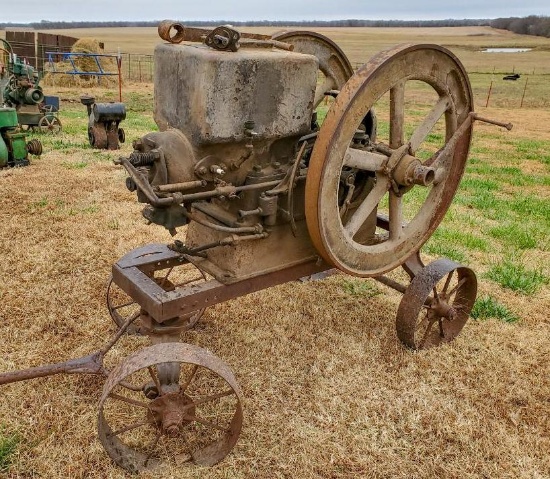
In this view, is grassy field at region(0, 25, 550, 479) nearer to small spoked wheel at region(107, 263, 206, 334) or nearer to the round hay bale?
small spoked wheel at region(107, 263, 206, 334)

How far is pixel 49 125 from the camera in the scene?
10664 mm

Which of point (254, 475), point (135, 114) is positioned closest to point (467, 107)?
point (254, 475)

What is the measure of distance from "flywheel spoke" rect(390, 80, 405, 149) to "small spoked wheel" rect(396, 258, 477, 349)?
0.91 m

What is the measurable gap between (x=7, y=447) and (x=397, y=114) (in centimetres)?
269

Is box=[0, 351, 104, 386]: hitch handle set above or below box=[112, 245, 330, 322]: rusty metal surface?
below

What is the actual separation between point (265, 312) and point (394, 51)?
219cm

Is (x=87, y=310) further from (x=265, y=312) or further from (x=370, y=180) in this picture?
(x=370, y=180)

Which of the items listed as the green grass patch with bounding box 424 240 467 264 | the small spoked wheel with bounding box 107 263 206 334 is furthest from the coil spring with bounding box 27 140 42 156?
the green grass patch with bounding box 424 240 467 264

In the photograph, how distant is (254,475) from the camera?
267cm

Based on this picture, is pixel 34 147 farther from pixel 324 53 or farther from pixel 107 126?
pixel 324 53

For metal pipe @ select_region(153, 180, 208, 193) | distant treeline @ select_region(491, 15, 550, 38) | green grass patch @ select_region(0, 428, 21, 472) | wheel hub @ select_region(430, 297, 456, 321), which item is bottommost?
green grass patch @ select_region(0, 428, 21, 472)

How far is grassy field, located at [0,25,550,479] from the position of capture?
2779mm

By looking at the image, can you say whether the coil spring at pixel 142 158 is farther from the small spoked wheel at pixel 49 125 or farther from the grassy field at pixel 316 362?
the small spoked wheel at pixel 49 125

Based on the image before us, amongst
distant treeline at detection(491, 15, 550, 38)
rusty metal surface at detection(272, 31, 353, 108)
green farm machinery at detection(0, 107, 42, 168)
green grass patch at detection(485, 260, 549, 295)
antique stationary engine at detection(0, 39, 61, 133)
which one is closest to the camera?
rusty metal surface at detection(272, 31, 353, 108)
